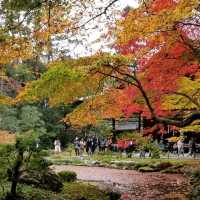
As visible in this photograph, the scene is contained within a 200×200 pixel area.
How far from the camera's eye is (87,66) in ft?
40.8

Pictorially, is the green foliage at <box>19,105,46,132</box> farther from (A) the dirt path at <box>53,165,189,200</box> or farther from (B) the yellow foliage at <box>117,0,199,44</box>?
(B) the yellow foliage at <box>117,0,199,44</box>

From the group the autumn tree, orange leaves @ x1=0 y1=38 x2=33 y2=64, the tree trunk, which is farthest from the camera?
the autumn tree

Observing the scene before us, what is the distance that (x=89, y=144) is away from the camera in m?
34.3

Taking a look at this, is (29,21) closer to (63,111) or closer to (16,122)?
(16,122)

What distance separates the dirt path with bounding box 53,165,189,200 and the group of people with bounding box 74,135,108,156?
7.62 metres

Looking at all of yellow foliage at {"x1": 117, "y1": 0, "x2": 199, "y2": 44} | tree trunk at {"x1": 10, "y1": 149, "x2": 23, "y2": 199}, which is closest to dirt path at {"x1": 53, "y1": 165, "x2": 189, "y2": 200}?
tree trunk at {"x1": 10, "y1": 149, "x2": 23, "y2": 199}

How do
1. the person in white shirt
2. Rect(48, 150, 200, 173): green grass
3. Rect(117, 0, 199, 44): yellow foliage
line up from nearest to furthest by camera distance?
Rect(117, 0, 199, 44): yellow foliage, Rect(48, 150, 200, 173): green grass, the person in white shirt

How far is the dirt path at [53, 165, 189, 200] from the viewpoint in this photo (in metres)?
15.4

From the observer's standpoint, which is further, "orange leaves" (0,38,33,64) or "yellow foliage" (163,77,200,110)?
"yellow foliage" (163,77,200,110)

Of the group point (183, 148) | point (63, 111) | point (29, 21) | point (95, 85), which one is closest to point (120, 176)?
point (95, 85)

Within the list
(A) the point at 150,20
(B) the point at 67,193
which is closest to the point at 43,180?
(B) the point at 67,193

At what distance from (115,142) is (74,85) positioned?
23.7 meters

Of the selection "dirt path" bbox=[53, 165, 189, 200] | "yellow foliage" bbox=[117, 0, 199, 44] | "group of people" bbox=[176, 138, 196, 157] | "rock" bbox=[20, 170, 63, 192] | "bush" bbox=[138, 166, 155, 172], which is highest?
"yellow foliage" bbox=[117, 0, 199, 44]

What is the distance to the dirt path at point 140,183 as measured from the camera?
1535 cm
